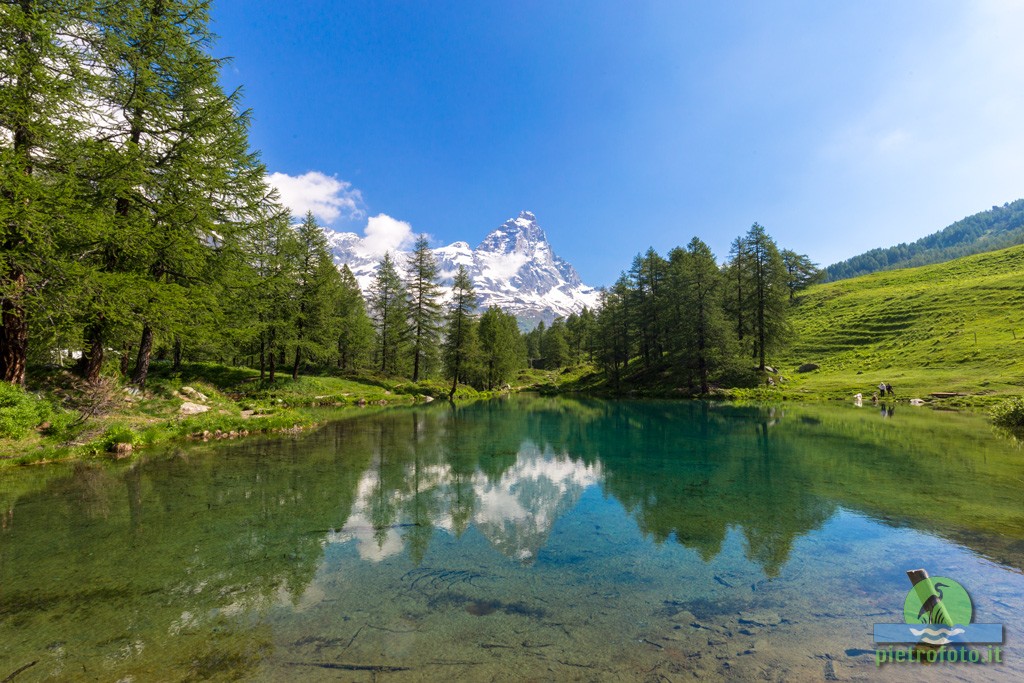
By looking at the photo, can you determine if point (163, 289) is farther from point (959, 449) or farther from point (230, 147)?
point (959, 449)

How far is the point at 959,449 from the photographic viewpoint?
54.2ft

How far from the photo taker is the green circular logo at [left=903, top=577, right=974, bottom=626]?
17.7 feet

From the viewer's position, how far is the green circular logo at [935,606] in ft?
17.7

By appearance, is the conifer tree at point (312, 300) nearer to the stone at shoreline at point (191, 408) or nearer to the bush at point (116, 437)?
the stone at shoreline at point (191, 408)

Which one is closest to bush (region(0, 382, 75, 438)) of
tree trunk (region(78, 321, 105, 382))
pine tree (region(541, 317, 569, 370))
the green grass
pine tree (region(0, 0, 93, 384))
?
the green grass

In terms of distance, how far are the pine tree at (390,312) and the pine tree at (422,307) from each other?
1.17 metres

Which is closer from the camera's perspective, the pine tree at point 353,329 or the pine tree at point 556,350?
the pine tree at point 353,329

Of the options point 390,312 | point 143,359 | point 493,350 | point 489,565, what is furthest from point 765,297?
point 143,359

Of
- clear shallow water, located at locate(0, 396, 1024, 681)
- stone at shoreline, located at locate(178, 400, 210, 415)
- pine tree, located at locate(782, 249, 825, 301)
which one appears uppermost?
pine tree, located at locate(782, 249, 825, 301)

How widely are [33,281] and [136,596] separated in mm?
13381

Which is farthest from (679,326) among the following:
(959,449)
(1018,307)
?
(1018,307)

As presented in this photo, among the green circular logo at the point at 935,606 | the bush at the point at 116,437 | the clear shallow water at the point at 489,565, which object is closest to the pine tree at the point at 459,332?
A: the bush at the point at 116,437

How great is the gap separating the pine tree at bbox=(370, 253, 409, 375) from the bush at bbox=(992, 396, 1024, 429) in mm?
51749

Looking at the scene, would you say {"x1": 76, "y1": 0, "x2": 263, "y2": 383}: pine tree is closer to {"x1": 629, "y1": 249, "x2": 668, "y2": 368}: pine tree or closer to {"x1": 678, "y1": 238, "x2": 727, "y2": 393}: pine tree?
{"x1": 678, "y1": 238, "x2": 727, "y2": 393}: pine tree
